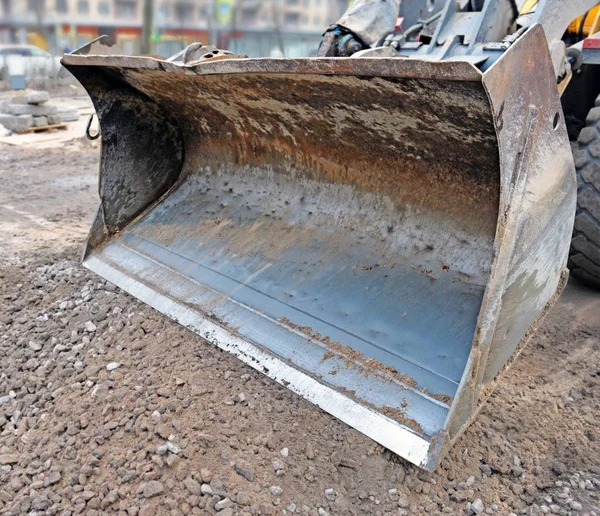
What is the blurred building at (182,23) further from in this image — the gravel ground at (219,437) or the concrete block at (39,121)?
the gravel ground at (219,437)

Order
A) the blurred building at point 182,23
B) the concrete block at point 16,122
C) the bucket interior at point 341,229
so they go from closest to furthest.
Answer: the bucket interior at point 341,229 < the concrete block at point 16,122 < the blurred building at point 182,23

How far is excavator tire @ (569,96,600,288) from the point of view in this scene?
2.45 m

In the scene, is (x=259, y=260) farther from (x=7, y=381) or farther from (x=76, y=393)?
(x=7, y=381)

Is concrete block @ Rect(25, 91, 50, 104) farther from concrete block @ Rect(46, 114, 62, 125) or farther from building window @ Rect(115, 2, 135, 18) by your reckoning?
building window @ Rect(115, 2, 135, 18)

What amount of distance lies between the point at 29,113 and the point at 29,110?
5 cm

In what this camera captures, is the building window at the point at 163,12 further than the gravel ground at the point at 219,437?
Yes

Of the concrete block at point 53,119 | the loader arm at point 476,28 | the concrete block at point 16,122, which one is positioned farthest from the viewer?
the concrete block at point 53,119

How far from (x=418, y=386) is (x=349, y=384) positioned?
22 cm

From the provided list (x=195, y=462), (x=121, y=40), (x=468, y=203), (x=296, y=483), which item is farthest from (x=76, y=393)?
(x=121, y=40)

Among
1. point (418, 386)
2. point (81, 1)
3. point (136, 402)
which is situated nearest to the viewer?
point (418, 386)

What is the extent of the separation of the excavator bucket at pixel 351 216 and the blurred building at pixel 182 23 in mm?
16189

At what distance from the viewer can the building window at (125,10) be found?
18844 mm

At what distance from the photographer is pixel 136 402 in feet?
6.37

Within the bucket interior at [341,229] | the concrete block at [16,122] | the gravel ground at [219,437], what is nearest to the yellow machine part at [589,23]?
the bucket interior at [341,229]
